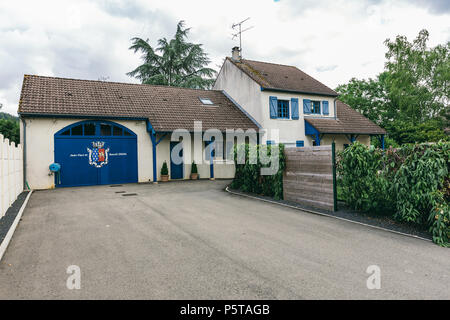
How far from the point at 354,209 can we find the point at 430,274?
12.7ft

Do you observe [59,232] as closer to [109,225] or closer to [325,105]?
[109,225]

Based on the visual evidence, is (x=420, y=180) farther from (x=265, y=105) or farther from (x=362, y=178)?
(x=265, y=105)

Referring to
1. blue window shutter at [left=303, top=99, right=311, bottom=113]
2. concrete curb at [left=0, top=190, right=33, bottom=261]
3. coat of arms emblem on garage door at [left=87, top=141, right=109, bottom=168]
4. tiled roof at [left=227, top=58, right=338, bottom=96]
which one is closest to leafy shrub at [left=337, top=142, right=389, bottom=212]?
concrete curb at [left=0, top=190, right=33, bottom=261]

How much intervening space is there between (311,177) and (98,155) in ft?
35.6

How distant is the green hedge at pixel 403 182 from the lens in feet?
17.0

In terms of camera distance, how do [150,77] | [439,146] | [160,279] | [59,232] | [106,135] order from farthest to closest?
[150,77], [106,135], [59,232], [439,146], [160,279]

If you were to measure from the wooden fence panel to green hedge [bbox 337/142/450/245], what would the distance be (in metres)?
0.32

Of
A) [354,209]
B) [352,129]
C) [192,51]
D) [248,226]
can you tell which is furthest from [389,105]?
[248,226]

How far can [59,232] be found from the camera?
19.2 feet

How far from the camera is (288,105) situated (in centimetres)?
1872

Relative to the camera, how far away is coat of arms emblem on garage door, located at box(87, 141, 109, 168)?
14297 mm

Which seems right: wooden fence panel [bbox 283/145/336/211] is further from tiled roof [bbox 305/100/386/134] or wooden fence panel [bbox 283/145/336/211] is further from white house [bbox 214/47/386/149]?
tiled roof [bbox 305/100/386/134]

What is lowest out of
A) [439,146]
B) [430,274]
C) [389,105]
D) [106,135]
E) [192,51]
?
[430,274]

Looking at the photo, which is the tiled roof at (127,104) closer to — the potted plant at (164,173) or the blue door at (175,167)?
the blue door at (175,167)
